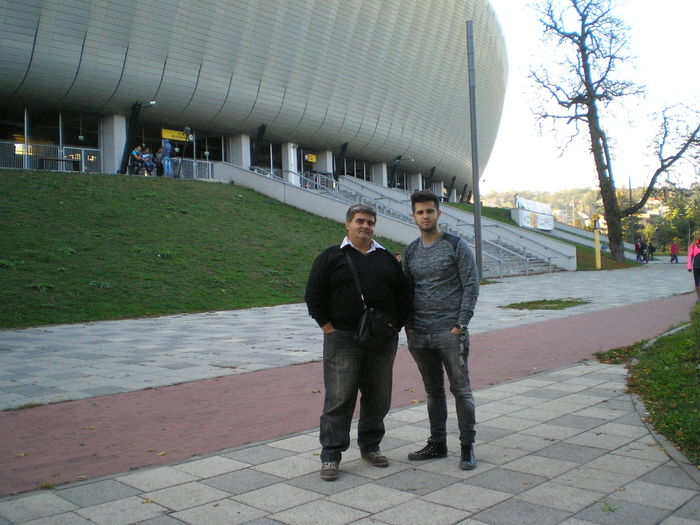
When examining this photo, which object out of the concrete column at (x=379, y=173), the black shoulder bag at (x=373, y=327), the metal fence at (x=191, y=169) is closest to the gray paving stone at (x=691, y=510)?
the black shoulder bag at (x=373, y=327)

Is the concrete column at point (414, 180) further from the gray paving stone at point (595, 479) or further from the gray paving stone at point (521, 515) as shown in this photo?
the gray paving stone at point (521, 515)

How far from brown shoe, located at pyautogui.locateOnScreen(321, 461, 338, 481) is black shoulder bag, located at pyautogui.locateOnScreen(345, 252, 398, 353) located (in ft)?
2.63

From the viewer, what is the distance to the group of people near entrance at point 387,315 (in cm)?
454

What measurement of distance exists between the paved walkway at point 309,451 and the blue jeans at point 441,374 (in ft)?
0.91

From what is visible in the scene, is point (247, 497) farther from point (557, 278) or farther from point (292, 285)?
point (557, 278)

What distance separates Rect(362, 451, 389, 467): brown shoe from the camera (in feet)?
14.9

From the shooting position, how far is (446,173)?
6375 centimetres

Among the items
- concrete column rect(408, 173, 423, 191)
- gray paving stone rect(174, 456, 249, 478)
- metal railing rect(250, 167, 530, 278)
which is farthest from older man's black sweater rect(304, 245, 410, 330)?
concrete column rect(408, 173, 423, 191)

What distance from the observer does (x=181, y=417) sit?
6.07 metres

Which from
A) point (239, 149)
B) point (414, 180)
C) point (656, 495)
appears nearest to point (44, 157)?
point (239, 149)

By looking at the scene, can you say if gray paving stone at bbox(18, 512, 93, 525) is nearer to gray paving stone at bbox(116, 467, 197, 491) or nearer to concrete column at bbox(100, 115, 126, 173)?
gray paving stone at bbox(116, 467, 197, 491)

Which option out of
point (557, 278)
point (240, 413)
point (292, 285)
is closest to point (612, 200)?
point (557, 278)

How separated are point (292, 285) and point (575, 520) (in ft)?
53.3

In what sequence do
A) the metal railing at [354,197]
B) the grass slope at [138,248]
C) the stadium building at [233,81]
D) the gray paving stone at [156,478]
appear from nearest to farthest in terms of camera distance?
1. the gray paving stone at [156,478]
2. the grass slope at [138,248]
3. the stadium building at [233,81]
4. the metal railing at [354,197]
